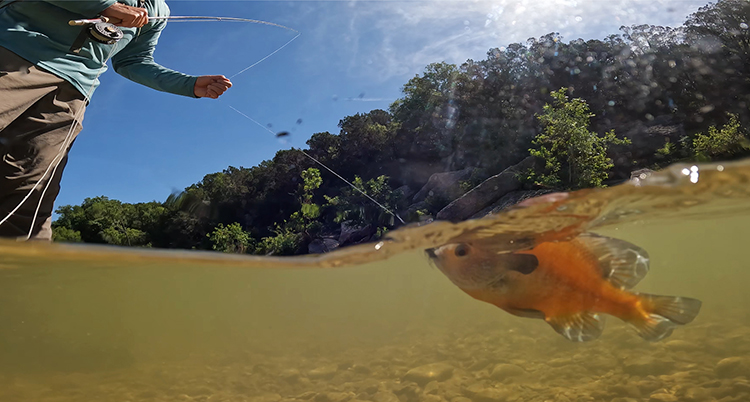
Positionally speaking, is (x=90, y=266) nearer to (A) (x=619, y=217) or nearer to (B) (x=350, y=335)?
(B) (x=350, y=335)

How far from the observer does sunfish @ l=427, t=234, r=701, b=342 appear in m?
2.56

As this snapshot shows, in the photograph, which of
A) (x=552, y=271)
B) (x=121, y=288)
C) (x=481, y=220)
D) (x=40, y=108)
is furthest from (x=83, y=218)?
(x=552, y=271)

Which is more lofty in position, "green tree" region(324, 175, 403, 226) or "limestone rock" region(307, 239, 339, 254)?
"green tree" region(324, 175, 403, 226)

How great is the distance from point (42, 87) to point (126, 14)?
35.3 inches

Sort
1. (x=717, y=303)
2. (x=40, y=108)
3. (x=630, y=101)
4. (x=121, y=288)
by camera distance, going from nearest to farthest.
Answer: (x=40, y=108)
(x=717, y=303)
(x=121, y=288)
(x=630, y=101)

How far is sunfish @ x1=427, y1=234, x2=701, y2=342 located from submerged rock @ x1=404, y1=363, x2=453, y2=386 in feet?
6.74

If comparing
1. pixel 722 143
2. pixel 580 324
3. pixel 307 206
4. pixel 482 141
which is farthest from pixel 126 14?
pixel 722 143

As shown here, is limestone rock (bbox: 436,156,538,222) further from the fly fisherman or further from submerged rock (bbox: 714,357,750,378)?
the fly fisherman

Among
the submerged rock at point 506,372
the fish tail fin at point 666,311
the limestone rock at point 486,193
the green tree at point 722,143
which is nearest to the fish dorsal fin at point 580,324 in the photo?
the fish tail fin at point 666,311

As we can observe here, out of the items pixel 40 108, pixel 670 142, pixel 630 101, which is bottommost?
pixel 40 108

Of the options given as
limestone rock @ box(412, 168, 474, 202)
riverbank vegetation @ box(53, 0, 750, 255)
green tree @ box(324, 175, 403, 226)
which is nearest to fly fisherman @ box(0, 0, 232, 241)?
riverbank vegetation @ box(53, 0, 750, 255)

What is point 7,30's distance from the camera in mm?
3135

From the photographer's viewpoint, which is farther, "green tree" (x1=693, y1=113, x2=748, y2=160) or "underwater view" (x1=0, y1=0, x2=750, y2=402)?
"green tree" (x1=693, y1=113, x2=748, y2=160)

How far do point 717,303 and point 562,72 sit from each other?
1727 cm
